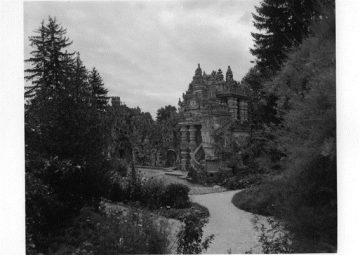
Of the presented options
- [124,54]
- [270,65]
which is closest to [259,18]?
[270,65]

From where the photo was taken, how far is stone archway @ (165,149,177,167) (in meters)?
23.2

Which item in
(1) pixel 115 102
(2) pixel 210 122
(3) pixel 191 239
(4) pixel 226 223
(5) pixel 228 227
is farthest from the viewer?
(1) pixel 115 102

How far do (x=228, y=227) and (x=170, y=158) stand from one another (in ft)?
43.4

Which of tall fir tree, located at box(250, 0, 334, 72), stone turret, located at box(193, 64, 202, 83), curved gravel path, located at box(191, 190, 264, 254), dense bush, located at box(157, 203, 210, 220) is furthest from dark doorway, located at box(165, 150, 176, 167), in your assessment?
tall fir tree, located at box(250, 0, 334, 72)

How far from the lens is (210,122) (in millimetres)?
19156

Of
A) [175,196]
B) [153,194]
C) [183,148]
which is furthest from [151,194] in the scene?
[183,148]

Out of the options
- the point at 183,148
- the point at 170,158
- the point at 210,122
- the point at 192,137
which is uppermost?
the point at 210,122

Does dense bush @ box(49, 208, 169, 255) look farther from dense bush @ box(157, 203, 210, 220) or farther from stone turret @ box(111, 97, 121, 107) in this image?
stone turret @ box(111, 97, 121, 107)

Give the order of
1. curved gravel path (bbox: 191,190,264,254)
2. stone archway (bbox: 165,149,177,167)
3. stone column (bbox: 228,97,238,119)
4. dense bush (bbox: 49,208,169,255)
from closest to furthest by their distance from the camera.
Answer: dense bush (bbox: 49,208,169,255), curved gravel path (bbox: 191,190,264,254), stone column (bbox: 228,97,238,119), stone archway (bbox: 165,149,177,167)

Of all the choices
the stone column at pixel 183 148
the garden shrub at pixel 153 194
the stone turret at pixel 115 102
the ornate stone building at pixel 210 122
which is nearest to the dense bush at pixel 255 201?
the garden shrub at pixel 153 194

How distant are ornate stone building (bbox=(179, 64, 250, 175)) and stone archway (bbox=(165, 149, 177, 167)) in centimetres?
193

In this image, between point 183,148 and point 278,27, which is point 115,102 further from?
point 278,27

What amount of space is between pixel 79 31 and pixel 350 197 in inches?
318

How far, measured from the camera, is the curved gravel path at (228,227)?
8430mm
